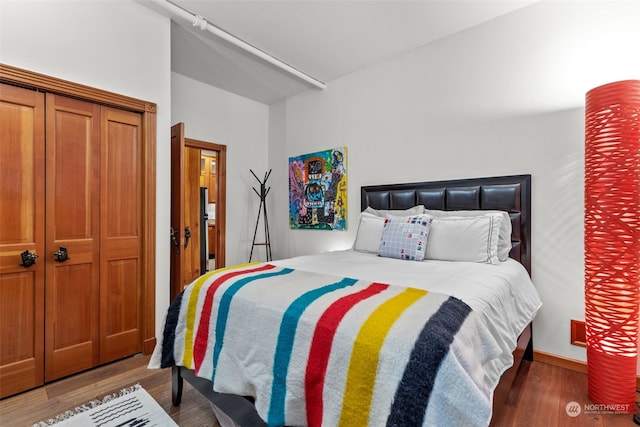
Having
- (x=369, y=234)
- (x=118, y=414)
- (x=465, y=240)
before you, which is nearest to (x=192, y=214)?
(x=369, y=234)

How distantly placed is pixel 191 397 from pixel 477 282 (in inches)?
71.3

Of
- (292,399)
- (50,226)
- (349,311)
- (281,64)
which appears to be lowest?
(292,399)

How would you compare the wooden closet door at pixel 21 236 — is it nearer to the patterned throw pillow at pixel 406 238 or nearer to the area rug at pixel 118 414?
the area rug at pixel 118 414

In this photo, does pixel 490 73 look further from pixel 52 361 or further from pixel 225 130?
pixel 52 361

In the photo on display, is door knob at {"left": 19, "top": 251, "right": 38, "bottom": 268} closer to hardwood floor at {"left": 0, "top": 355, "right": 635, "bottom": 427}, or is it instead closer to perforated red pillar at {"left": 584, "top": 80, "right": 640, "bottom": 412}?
hardwood floor at {"left": 0, "top": 355, "right": 635, "bottom": 427}

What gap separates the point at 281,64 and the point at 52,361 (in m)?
3.25

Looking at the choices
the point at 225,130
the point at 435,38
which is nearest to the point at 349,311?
the point at 435,38

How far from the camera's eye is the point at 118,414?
5.74 ft

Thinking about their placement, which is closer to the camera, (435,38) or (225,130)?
(435,38)

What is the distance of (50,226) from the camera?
2115 millimetres

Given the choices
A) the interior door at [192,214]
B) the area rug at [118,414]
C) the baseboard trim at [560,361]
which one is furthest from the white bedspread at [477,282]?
the interior door at [192,214]

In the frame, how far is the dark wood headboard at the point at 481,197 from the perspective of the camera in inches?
97.2

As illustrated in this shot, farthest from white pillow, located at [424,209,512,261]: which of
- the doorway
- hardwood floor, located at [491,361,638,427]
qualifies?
the doorway

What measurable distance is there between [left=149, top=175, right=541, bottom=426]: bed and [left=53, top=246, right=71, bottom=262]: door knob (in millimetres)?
1057
